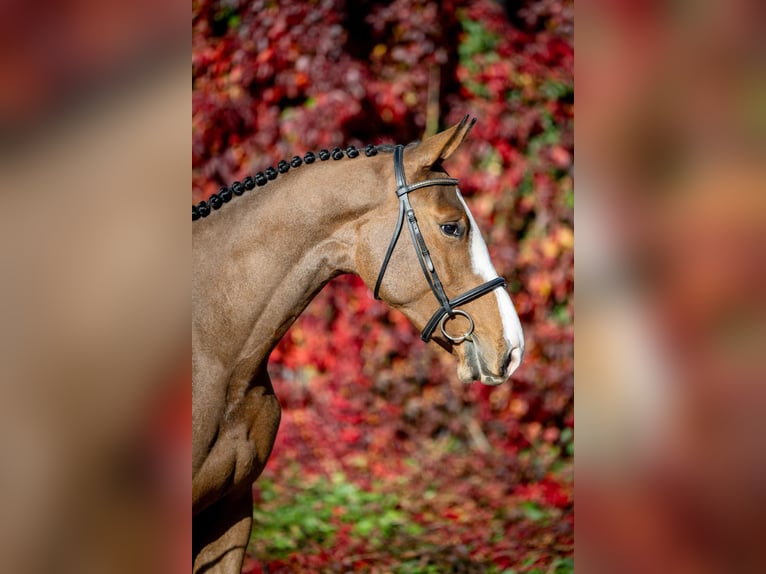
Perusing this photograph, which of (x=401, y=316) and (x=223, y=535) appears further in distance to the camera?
(x=401, y=316)

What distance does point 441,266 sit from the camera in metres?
2.15

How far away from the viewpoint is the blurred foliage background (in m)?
4.50

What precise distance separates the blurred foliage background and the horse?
2.49m

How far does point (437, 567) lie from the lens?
14.1 ft

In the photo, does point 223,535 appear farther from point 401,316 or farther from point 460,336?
point 401,316

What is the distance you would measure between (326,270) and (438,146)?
20.3 inches

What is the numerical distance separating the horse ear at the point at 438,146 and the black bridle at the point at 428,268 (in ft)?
0.18

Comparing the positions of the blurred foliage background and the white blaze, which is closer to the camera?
the white blaze

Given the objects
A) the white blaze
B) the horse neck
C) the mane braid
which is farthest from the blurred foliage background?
the white blaze

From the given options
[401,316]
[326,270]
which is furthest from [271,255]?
[401,316]

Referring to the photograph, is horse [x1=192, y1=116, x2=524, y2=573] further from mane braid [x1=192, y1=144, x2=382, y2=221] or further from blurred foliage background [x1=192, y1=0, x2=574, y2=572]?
blurred foliage background [x1=192, y1=0, x2=574, y2=572]
